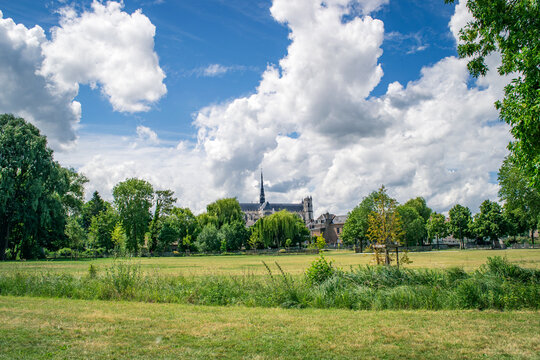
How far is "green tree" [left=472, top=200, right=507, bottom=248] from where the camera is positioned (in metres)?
80.8

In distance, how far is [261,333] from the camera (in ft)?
23.9

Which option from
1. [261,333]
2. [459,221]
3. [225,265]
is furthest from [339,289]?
[459,221]

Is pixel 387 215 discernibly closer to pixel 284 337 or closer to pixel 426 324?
pixel 426 324

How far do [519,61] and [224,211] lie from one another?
72.9m

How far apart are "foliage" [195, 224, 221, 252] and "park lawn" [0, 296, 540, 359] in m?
63.2

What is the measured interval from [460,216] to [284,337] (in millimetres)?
94715

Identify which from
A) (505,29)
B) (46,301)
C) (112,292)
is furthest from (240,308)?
(505,29)

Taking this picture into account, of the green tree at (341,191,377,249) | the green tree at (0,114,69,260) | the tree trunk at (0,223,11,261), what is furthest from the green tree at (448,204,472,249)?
the tree trunk at (0,223,11,261)

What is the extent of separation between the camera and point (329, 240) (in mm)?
133500

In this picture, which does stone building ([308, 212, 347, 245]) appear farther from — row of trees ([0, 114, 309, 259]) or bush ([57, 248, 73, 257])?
bush ([57, 248, 73, 257])

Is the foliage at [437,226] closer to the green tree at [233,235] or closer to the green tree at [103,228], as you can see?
the green tree at [233,235]

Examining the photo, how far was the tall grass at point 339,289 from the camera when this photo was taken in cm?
1001

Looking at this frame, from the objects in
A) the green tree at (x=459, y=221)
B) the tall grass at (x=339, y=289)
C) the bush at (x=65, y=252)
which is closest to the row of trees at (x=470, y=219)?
the green tree at (x=459, y=221)

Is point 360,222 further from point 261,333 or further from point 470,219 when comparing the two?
point 261,333
